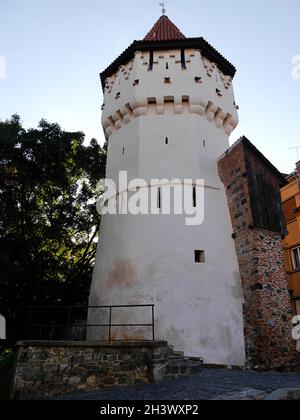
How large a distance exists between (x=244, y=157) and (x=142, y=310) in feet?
19.3

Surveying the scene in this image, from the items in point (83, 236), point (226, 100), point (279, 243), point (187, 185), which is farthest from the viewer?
point (83, 236)

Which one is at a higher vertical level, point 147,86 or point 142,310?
point 147,86

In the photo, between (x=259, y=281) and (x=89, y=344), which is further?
(x=259, y=281)

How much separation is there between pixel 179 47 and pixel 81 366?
12299 millimetres

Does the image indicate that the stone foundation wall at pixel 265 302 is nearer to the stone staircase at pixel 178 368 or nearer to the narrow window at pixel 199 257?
the narrow window at pixel 199 257

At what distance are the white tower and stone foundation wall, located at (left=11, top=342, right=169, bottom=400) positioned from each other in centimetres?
222

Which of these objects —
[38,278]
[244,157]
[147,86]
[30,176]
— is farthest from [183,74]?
[38,278]

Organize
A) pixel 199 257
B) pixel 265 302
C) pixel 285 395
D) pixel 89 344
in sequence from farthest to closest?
pixel 199 257
pixel 265 302
pixel 89 344
pixel 285 395

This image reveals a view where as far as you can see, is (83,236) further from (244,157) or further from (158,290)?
(244,157)

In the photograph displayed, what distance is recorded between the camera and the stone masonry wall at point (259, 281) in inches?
378

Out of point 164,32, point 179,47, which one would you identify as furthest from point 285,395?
point 164,32

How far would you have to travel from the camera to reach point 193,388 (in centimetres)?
672

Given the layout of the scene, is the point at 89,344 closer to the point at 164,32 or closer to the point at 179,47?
the point at 179,47

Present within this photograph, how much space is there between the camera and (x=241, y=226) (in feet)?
37.6
